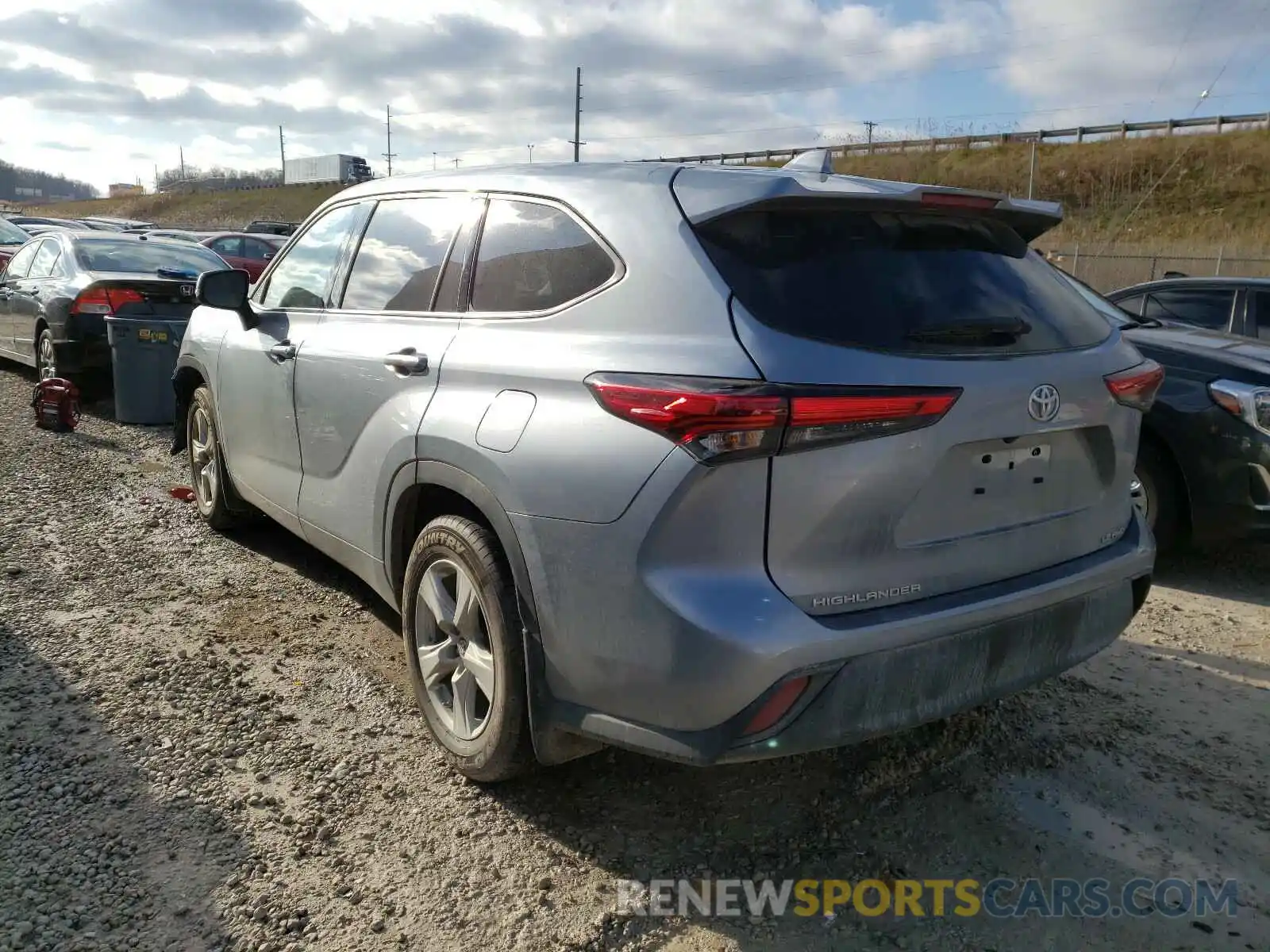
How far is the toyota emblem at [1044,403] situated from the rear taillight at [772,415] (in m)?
0.37

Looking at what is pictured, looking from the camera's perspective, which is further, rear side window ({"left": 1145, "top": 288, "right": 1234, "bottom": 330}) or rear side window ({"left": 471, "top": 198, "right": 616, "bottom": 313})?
rear side window ({"left": 1145, "top": 288, "right": 1234, "bottom": 330})

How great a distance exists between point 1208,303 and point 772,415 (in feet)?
21.9

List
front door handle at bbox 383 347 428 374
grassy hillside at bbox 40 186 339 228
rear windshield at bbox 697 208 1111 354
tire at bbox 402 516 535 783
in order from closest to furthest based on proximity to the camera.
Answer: rear windshield at bbox 697 208 1111 354 → tire at bbox 402 516 535 783 → front door handle at bbox 383 347 428 374 → grassy hillside at bbox 40 186 339 228

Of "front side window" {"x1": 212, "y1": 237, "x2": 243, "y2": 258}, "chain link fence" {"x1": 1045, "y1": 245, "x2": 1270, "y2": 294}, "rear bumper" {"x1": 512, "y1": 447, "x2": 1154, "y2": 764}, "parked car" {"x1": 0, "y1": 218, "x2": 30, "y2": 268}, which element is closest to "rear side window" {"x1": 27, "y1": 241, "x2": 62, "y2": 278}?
"parked car" {"x1": 0, "y1": 218, "x2": 30, "y2": 268}

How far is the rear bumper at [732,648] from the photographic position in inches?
86.7

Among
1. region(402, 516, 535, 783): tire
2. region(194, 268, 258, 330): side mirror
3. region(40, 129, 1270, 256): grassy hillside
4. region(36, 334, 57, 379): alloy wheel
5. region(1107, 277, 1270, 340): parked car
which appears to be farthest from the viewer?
region(40, 129, 1270, 256): grassy hillside

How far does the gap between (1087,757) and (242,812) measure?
2.69 meters

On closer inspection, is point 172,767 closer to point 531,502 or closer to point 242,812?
point 242,812

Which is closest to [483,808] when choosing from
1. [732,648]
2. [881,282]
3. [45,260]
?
[732,648]

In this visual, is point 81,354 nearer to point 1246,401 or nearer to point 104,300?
point 104,300

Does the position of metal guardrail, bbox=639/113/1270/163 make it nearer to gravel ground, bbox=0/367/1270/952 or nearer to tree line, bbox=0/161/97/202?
gravel ground, bbox=0/367/1270/952

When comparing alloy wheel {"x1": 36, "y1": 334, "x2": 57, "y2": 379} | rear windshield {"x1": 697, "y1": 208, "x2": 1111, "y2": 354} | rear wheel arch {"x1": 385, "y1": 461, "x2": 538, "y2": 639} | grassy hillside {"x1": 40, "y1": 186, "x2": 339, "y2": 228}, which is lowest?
alloy wheel {"x1": 36, "y1": 334, "x2": 57, "y2": 379}

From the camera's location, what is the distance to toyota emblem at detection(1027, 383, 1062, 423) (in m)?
2.50

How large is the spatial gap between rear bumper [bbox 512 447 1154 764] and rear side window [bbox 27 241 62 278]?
29.0 ft
